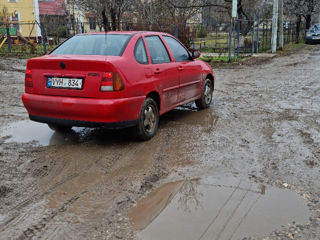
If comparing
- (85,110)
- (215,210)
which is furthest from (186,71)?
(215,210)

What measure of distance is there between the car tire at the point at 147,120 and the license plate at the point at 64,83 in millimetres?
968

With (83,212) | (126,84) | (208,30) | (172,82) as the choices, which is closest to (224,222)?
(83,212)

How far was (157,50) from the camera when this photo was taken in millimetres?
6152

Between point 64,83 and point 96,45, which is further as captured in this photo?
point 96,45

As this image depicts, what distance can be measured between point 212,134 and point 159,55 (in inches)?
60.2

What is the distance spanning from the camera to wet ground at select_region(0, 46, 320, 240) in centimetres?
324

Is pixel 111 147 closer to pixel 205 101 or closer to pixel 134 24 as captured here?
pixel 205 101

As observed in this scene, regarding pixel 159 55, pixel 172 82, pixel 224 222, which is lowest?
pixel 224 222

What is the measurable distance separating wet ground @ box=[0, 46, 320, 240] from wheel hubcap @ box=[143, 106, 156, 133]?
0.20m

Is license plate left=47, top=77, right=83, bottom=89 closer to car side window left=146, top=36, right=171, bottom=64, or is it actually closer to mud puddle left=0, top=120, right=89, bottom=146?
mud puddle left=0, top=120, right=89, bottom=146

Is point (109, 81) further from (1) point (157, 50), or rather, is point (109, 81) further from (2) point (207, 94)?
(2) point (207, 94)

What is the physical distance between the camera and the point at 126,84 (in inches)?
199

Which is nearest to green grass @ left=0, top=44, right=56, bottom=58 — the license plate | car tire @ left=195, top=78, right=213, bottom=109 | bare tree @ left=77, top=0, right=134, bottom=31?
bare tree @ left=77, top=0, right=134, bottom=31

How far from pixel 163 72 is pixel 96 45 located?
43.7 inches
